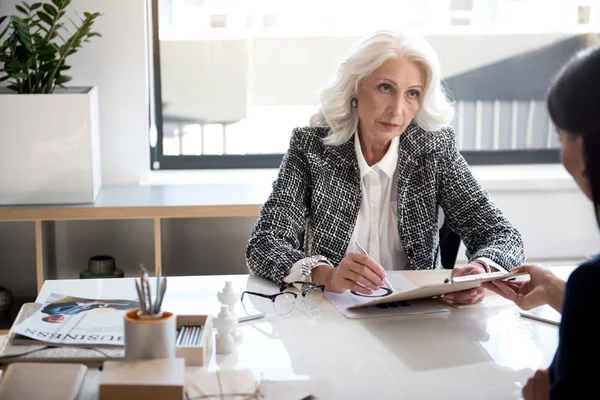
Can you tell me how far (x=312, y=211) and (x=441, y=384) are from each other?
3.23ft

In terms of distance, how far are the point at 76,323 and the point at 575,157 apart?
97cm

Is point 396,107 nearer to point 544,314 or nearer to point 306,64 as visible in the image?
point 544,314

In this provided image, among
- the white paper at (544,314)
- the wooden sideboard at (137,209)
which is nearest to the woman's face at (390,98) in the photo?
the white paper at (544,314)

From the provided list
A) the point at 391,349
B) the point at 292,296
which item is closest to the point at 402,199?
the point at 292,296

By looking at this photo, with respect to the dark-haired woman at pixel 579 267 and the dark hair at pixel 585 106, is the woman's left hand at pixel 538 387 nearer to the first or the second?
the dark-haired woman at pixel 579 267

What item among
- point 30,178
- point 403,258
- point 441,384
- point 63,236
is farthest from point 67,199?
point 441,384

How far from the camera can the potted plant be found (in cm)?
289

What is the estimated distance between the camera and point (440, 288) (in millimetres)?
1705

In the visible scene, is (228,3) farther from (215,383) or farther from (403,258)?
(215,383)

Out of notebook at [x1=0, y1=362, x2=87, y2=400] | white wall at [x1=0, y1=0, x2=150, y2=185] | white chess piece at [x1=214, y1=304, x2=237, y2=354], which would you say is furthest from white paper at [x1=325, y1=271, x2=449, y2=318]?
white wall at [x1=0, y1=0, x2=150, y2=185]

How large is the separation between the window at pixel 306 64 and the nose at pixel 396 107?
1.45 meters

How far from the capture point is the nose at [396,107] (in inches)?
89.9

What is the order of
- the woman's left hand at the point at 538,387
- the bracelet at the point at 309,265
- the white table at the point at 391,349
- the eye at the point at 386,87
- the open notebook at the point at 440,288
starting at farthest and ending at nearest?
the eye at the point at 386,87 < the bracelet at the point at 309,265 < the open notebook at the point at 440,288 < the white table at the point at 391,349 < the woman's left hand at the point at 538,387

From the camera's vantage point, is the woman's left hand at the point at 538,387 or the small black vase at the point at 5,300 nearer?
the woman's left hand at the point at 538,387
